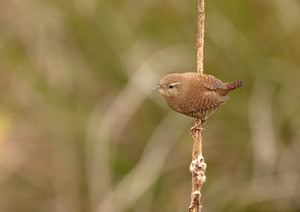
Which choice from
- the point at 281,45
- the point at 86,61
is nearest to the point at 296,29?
the point at 281,45

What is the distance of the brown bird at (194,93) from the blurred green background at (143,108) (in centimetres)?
91

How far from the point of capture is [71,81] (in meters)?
3.55

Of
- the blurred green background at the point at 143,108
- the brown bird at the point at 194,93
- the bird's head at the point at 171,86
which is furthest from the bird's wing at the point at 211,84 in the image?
the blurred green background at the point at 143,108

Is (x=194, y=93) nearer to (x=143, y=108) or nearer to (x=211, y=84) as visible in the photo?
(x=211, y=84)

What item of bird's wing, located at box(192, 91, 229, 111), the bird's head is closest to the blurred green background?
the bird's head

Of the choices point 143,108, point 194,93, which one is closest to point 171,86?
point 194,93

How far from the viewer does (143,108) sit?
337 cm

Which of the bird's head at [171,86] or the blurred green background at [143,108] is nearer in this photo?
the bird's head at [171,86]

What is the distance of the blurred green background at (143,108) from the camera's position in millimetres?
3062

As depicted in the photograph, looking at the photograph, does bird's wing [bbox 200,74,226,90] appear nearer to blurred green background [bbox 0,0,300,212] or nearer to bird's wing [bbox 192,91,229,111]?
bird's wing [bbox 192,91,229,111]

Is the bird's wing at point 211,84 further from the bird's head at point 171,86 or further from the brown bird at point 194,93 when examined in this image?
the bird's head at point 171,86

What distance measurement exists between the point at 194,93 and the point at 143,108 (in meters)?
1.25

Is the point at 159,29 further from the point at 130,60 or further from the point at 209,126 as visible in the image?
the point at 209,126

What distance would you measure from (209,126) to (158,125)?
374mm
